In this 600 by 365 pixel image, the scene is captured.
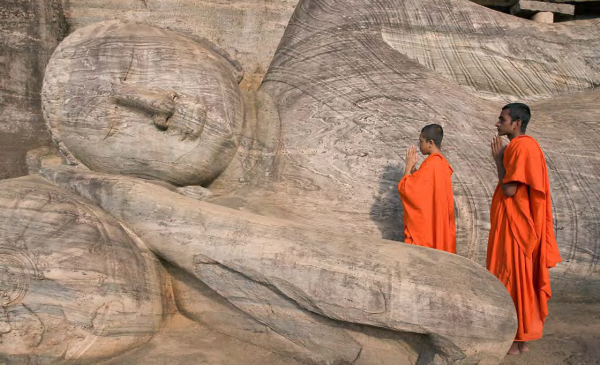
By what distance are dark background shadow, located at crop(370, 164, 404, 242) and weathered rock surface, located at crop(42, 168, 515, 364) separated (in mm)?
541

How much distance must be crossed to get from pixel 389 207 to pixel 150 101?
1373mm

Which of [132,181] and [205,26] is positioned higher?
[205,26]

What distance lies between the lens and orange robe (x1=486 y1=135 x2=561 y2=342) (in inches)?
104

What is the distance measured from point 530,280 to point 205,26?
9.92 feet

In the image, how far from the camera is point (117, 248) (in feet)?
8.27

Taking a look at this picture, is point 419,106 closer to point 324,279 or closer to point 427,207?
point 427,207

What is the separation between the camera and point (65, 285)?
2.36 meters

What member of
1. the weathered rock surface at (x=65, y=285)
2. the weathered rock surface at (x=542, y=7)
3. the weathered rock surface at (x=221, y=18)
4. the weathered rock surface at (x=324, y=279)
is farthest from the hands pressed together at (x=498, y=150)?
the weathered rock surface at (x=542, y=7)

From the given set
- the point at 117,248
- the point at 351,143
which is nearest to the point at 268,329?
the point at 117,248

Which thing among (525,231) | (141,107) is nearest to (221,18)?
(141,107)

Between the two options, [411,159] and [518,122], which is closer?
[518,122]

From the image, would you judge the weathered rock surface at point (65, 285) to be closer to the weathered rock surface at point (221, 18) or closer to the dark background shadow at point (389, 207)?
the dark background shadow at point (389, 207)

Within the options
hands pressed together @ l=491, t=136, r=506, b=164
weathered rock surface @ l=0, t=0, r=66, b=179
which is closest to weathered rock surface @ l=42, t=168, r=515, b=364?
hands pressed together @ l=491, t=136, r=506, b=164

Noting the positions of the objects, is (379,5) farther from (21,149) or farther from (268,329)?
(21,149)
